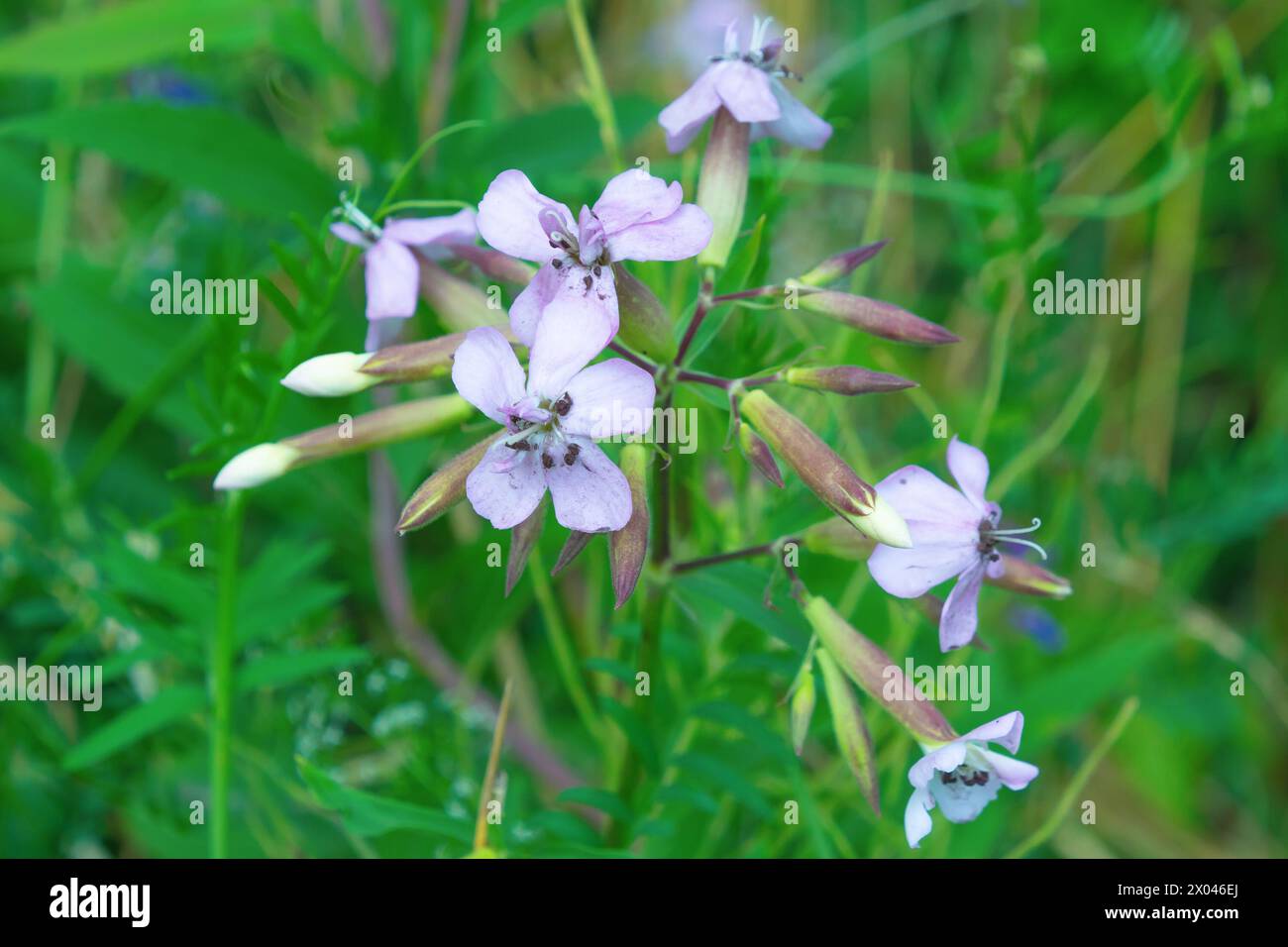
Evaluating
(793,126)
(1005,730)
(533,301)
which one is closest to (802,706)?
(1005,730)

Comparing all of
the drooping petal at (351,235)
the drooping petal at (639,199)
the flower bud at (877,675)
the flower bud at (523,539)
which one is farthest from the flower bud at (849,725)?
the drooping petal at (351,235)

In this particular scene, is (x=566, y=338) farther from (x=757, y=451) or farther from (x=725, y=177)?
(x=725, y=177)

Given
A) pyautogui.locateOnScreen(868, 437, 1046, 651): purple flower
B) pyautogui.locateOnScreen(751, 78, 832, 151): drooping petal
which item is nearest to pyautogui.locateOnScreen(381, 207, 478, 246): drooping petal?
pyautogui.locateOnScreen(751, 78, 832, 151): drooping petal

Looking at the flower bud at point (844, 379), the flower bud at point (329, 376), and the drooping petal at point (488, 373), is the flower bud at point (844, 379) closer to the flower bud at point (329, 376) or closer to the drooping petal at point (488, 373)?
the drooping petal at point (488, 373)

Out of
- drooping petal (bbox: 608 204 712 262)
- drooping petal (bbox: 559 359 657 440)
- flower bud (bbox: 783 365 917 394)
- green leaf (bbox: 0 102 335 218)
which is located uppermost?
green leaf (bbox: 0 102 335 218)

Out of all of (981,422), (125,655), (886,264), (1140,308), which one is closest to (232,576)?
(125,655)
